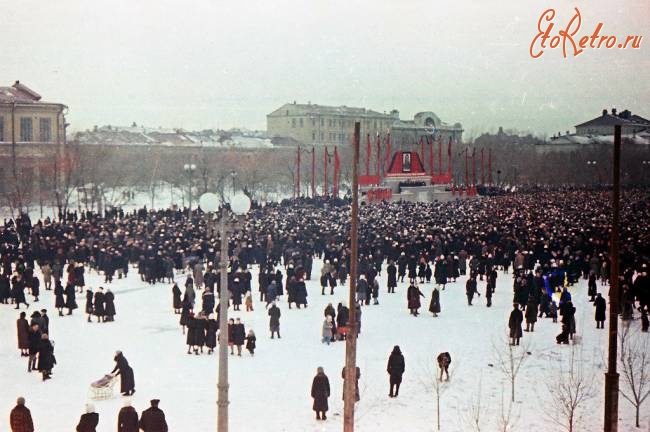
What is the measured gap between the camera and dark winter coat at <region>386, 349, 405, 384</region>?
13328mm

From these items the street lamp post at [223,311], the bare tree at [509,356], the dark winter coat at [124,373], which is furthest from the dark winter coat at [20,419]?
the bare tree at [509,356]

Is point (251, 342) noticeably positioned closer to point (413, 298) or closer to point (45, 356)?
point (45, 356)

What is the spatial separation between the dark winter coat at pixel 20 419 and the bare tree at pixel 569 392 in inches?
311

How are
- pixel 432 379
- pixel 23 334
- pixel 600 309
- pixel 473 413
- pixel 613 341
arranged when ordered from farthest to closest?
pixel 600 309
pixel 23 334
pixel 432 379
pixel 473 413
pixel 613 341

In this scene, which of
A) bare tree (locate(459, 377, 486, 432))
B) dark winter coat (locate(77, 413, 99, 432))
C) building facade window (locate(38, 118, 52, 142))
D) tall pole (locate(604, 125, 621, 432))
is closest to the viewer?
tall pole (locate(604, 125, 621, 432))

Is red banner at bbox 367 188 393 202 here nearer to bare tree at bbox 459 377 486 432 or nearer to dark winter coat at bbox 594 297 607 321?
dark winter coat at bbox 594 297 607 321

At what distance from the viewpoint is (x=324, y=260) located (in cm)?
2505

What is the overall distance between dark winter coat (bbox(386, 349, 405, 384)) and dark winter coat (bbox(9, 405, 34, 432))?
611 centimetres

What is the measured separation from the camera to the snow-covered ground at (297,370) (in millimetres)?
12352

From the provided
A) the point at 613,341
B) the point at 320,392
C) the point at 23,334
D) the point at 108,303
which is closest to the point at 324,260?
the point at 108,303

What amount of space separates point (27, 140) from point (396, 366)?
107 ft

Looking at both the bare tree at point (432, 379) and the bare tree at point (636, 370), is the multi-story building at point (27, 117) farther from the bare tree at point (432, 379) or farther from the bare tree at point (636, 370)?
the bare tree at point (636, 370)

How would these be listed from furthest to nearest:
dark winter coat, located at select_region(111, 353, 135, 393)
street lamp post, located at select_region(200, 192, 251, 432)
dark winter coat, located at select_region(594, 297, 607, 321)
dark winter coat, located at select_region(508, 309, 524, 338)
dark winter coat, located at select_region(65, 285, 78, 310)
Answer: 1. dark winter coat, located at select_region(65, 285, 78, 310)
2. dark winter coat, located at select_region(594, 297, 607, 321)
3. dark winter coat, located at select_region(508, 309, 524, 338)
4. dark winter coat, located at select_region(111, 353, 135, 393)
5. street lamp post, located at select_region(200, 192, 251, 432)

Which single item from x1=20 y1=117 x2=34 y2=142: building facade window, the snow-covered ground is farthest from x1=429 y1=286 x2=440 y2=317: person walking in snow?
x1=20 y1=117 x2=34 y2=142: building facade window
